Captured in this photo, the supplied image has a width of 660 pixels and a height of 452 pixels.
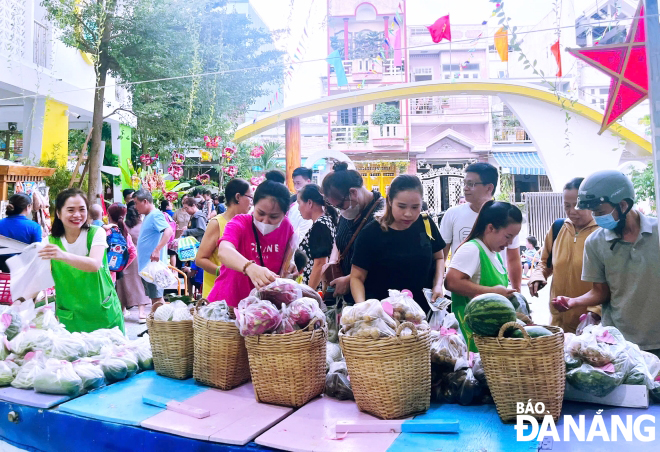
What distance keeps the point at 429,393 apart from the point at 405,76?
60.1ft

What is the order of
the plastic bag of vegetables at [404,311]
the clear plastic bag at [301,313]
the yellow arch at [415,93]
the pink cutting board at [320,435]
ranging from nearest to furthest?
the pink cutting board at [320,435] → the plastic bag of vegetables at [404,311] → the clear plastic bag at [301,313] → the yellow arch at [415,93]

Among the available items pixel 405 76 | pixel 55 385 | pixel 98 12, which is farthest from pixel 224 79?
pixel 55 385

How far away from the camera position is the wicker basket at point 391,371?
1.86 m

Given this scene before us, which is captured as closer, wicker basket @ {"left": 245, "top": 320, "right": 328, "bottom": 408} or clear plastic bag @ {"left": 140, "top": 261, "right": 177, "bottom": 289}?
wicker basket @ {"left": 245, "top": 320, "right": 328, "bottom": 408}

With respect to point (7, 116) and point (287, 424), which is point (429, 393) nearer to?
point (287, 424)

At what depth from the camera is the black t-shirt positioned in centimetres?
264

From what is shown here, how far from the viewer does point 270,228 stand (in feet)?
9.49

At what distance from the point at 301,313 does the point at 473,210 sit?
2.03 meters

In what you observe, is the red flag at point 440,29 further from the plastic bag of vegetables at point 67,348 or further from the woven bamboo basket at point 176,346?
the plastic bag of vegetables at point 67,348

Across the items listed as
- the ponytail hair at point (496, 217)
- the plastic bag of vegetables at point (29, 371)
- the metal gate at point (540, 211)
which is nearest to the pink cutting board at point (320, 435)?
the ponytail hair at point (496, 217)

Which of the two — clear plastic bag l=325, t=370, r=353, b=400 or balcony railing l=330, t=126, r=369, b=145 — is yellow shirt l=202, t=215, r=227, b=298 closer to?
clear plastic bag l=325, t=370, r=353, b=400

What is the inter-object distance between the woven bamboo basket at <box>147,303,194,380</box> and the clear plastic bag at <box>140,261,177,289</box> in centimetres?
416

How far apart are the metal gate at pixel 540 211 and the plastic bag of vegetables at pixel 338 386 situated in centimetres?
1036

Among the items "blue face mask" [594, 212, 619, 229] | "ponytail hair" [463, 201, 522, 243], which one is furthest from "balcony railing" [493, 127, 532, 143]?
"blue face mask" [594, 212, 619, 229]
